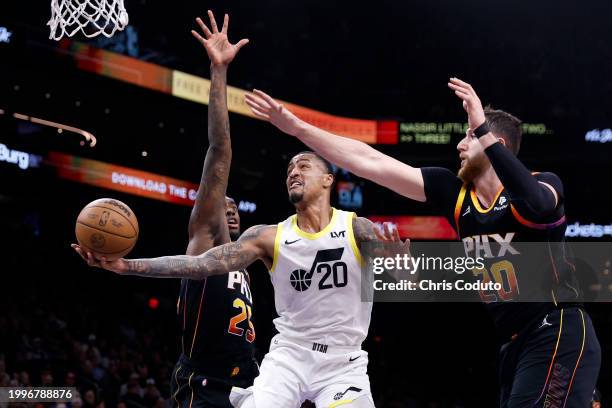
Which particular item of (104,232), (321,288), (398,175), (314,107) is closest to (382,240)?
(398,175)

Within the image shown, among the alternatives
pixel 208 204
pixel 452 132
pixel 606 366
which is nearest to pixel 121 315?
pixel 452 132

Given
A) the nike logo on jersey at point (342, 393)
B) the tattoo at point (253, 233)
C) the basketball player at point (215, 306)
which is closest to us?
the nike logo on jersey at point (342, 393)

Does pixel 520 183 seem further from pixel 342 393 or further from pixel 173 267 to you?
pixel 173 267

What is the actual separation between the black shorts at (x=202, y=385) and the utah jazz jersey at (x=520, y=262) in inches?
98.2

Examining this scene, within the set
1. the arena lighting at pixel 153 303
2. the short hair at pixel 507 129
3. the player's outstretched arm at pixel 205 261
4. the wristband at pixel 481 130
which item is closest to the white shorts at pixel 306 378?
the player's outstretched arm at pixel 205 261

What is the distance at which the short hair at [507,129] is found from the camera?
4.73m

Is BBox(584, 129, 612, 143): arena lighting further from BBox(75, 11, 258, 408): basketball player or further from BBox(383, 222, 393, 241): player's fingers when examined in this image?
BBox(383, 222, 393, 241): player's fingers

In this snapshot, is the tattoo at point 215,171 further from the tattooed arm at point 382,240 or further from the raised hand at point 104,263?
the raised hand at point 104,263

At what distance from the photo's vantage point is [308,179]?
234 inches

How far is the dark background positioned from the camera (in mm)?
19719

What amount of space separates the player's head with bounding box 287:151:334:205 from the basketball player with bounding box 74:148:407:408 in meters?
0.01

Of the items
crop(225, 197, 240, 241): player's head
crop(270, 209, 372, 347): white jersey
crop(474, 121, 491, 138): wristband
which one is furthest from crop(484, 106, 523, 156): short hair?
crop(225, 197, 240, 241): player's head

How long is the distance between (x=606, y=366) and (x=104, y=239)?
19452 millimetres

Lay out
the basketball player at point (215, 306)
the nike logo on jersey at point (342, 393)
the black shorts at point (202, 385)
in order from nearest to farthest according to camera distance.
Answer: the nike logo on jersey at point (342, 393), the black shorts at point (202, 385), the basketball player at point (215, 306)
